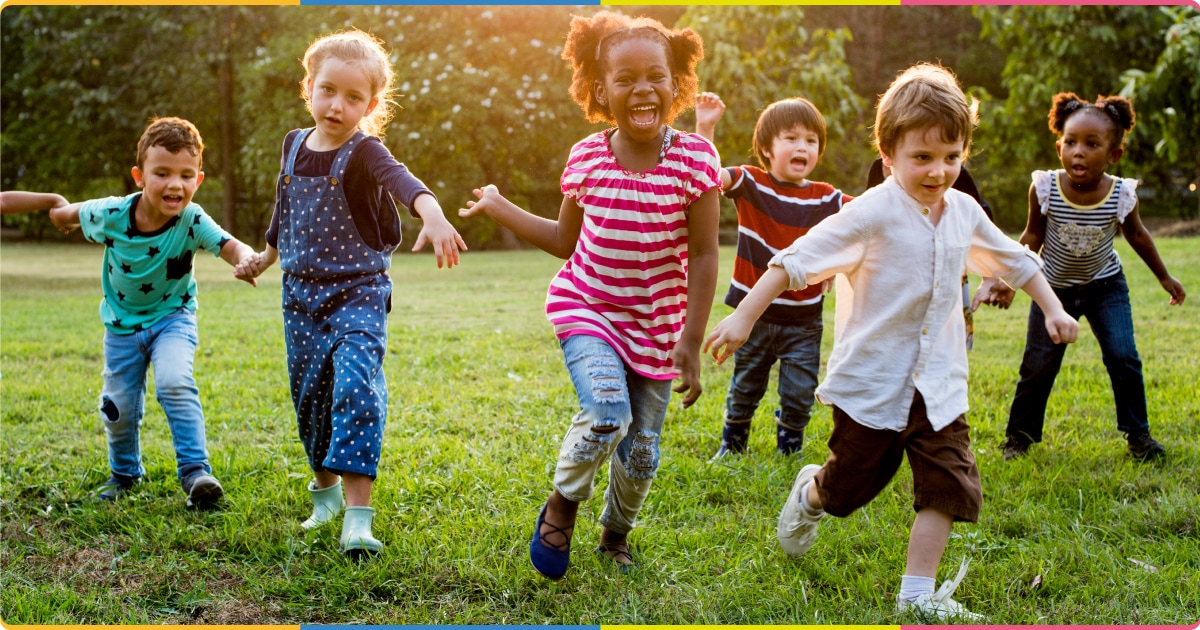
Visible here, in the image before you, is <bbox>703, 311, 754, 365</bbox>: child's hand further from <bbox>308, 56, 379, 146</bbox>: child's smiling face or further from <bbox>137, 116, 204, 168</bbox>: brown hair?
<bbox>137, 116, 204, 168</bbox>: brown hair

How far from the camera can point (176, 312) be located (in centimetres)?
430

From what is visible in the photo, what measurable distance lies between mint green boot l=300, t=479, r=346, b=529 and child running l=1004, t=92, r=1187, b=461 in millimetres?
2902

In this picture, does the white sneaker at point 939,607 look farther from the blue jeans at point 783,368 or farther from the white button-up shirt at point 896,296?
the blue jeans at point 783,368

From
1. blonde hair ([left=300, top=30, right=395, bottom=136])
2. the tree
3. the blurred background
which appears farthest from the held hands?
the blurred background

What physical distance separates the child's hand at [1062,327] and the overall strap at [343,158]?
7.74 ft

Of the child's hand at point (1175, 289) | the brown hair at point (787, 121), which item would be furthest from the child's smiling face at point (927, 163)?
the child's hand at point (1175, 289)

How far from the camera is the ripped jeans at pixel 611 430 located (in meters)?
3.08

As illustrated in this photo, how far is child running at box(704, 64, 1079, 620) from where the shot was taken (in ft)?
10.0

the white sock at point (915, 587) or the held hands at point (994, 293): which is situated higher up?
the held hands at point (994, 293)

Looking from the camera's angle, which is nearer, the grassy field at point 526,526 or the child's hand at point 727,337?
the child's hand at point 727,337

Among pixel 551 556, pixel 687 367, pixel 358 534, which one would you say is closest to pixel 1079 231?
pixel 687 367

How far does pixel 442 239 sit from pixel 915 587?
5.67ft

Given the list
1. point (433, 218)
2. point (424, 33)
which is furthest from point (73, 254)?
point (433, 218)

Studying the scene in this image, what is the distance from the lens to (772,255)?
473 centimetres
